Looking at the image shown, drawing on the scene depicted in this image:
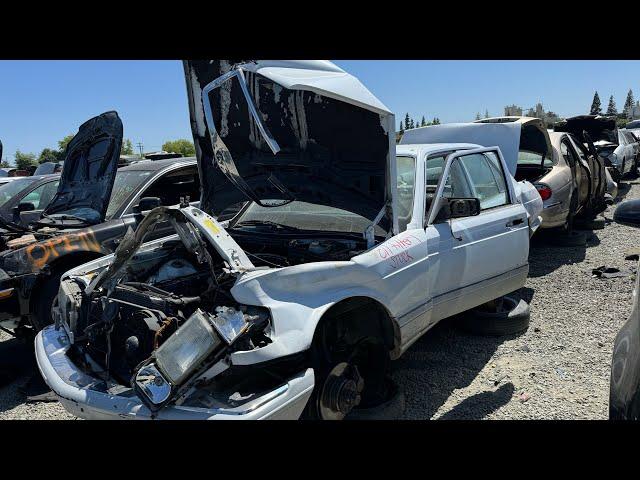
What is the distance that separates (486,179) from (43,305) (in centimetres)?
425

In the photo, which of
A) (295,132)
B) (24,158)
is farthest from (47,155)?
(295,132)

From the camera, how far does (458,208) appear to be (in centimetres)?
377

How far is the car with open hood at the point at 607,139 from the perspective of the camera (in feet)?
37.7

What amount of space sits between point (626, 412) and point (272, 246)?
8.38 ft

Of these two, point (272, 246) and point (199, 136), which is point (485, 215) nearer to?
point (272, 246)

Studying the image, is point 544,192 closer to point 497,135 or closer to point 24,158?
point 497,135

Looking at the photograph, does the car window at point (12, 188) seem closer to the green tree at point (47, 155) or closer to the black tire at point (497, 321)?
the black tire at point (497, 321)

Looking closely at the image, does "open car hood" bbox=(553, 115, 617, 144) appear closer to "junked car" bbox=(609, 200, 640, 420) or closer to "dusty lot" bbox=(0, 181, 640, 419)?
"dusty lot" bbox=(0, 181, 640, 419)

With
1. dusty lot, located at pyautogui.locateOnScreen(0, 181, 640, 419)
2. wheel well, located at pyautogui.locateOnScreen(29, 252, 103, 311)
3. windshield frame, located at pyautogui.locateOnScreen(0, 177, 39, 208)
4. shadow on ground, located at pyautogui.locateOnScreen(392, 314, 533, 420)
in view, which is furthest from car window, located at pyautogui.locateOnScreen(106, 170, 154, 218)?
shadow on ground, located at pyautogui.locateOnScreen(392, 314, 533, 420)

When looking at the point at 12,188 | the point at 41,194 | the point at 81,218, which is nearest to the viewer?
the point at 81,218

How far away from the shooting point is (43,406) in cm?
389

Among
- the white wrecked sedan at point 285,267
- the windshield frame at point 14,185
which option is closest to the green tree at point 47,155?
the windshield frame at point 14,185

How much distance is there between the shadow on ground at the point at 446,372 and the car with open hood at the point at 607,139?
22.2 feet

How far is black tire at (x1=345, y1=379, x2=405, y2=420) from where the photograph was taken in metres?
3.29
